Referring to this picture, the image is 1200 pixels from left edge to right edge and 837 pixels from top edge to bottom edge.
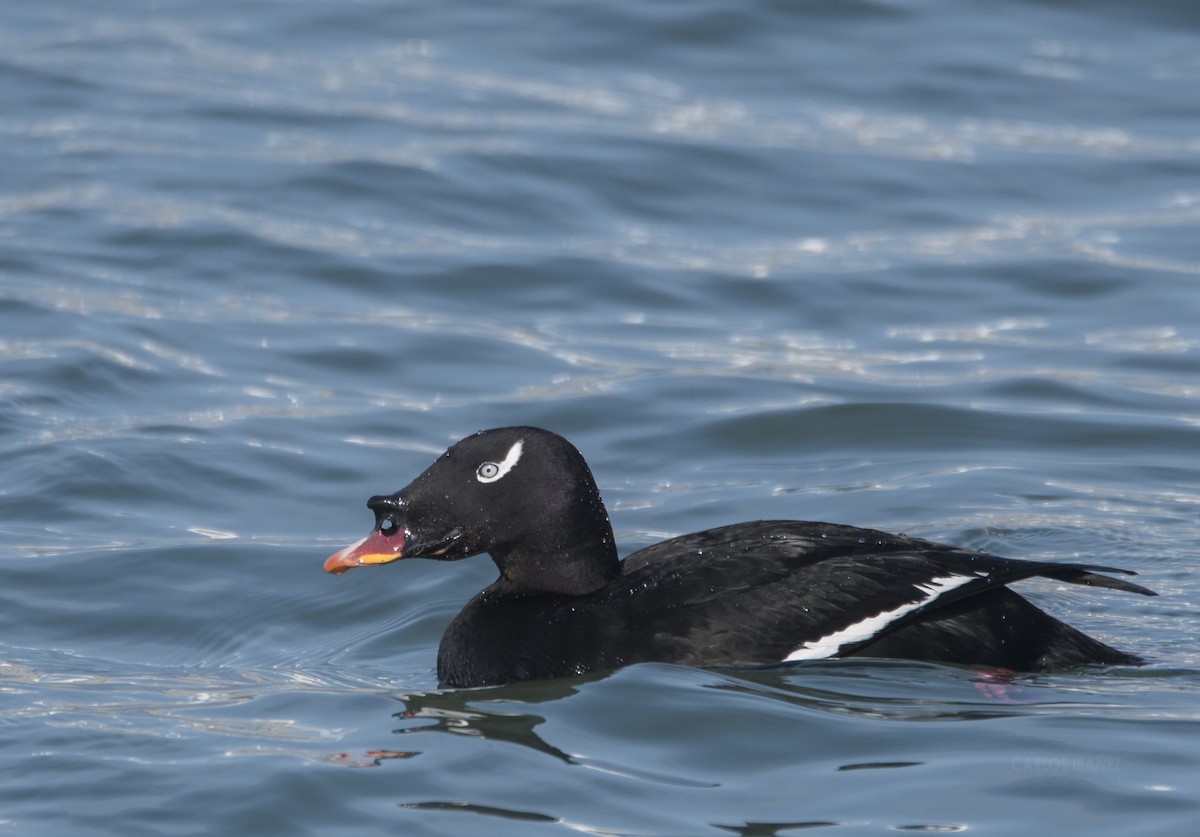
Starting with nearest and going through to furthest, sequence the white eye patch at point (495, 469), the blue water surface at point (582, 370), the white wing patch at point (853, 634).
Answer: the blue water surface at point (582, 370) < the white wing patch at point (853, 634) < the white eye patch at point (495, 469)

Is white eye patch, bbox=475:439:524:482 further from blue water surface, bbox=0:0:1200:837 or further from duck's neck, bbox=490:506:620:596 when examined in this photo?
blue water surface, bbox=0:0:1200:837

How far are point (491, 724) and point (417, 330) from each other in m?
4.93

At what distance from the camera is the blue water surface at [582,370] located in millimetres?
4941

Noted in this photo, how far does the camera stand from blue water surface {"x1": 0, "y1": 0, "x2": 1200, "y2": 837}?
494 centimetres

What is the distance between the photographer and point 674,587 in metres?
5.58

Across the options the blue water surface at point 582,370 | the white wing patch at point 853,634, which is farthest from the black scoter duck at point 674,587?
the blue water surface at point 582,370

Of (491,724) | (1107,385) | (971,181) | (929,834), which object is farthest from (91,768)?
(971,181)

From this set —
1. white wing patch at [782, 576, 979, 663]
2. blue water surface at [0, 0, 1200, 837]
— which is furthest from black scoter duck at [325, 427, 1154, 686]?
blue water surface at [0, 0, 1200, 837]

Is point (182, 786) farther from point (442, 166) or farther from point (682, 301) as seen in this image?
point (442, 166)

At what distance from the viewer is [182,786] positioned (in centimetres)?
485

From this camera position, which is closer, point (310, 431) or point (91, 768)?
point (91, 768)

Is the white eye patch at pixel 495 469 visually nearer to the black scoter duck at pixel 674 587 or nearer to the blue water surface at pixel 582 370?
the black scoter duck at pixel 674 587

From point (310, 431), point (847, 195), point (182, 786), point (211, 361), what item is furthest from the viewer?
point (847, 195)

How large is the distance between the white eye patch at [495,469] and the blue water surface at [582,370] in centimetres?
69
